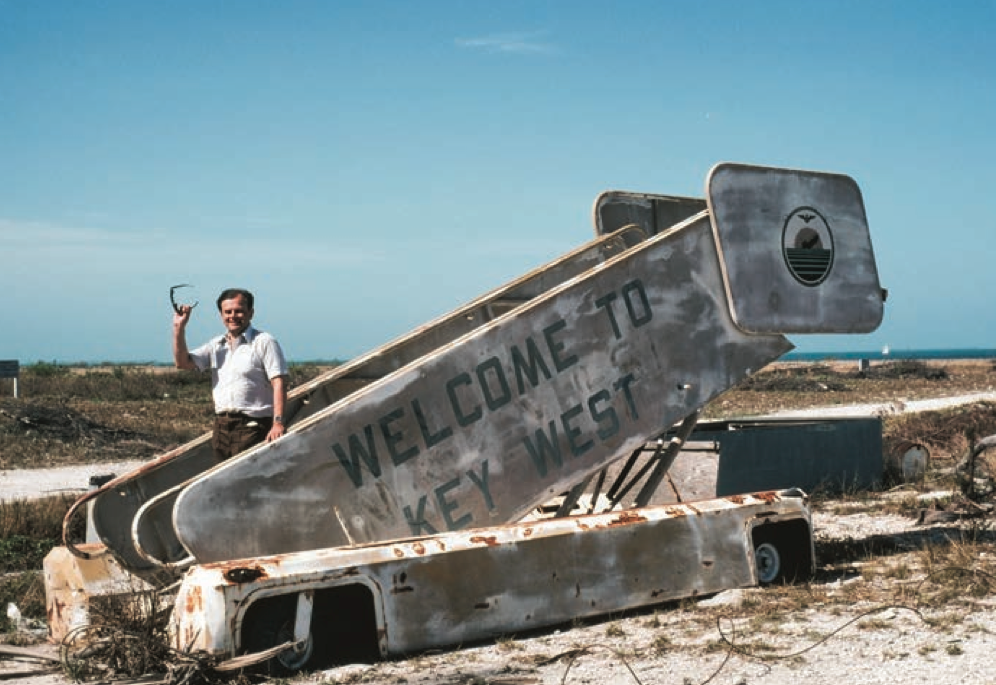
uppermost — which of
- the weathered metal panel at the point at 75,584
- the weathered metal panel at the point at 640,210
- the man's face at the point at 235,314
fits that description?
the weathered metal panel at the point at 640,210

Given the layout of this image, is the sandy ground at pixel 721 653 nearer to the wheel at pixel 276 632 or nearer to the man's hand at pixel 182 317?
the wheel at pixel 276 632

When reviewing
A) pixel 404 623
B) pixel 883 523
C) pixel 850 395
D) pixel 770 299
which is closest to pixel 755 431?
pixel 883 523

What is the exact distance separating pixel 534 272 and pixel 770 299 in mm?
1737

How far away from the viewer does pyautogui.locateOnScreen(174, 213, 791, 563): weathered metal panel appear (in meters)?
7.07

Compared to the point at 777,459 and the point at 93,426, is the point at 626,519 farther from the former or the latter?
the point at 93,426

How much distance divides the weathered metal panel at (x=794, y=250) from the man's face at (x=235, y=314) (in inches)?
128

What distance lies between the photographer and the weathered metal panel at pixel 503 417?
7074mm

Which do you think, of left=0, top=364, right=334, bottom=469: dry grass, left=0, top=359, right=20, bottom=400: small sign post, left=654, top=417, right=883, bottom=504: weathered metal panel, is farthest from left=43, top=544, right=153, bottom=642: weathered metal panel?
left=0, top=359, right=20, bottom=400: small sign post

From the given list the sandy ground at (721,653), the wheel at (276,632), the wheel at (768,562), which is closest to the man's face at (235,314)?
the wheel at (276,632)

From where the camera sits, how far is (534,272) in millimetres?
9266

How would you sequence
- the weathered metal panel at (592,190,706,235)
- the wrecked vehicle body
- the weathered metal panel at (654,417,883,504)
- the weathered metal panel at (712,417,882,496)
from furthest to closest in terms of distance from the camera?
the weathered metal panel at (712,417,882,496)
the weathered metal panel at (654,417,883,504)
the weathered metal panel at (592,190,706,235)
the wrecked vehicle body

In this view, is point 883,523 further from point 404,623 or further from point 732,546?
point 404,623

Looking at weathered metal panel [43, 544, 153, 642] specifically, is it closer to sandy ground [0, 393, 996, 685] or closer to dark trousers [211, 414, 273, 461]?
sandy ground [0, 393, 996, 685]

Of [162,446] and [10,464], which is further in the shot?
[162,446]
